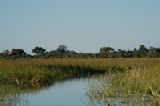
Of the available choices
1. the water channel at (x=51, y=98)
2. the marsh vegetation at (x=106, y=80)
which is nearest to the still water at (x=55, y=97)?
the water channel at (x=51, y=98)

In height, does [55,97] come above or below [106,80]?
below

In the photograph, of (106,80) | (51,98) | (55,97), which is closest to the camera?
(51,98)

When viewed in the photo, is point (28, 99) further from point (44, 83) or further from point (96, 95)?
point (44, 83)

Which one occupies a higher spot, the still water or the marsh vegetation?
the marsh vegetation

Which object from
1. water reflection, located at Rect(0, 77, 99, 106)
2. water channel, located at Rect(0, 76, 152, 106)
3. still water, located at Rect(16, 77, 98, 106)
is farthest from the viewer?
still water, located at Rect(16, 77, 98, 106)

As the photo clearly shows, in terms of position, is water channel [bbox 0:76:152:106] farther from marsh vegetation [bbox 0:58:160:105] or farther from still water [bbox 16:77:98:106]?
marsh vegetation [bbox 0:58:160:105]

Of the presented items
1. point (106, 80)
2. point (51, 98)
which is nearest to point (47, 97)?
point (51, 98)

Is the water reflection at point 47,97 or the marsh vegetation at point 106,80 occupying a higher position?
the marsh vegetation at point 106,80

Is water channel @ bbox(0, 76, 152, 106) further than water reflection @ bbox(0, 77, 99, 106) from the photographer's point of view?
No

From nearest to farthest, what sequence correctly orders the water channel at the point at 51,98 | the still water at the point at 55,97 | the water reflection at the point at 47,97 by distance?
the water channel at the point at 51,98, the water reflection at the point at 47,97, the still water at the point at 55,97

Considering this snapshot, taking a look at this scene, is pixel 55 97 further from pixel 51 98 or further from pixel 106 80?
pixel 106 80

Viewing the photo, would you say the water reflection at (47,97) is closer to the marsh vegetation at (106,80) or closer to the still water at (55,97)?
the still water at (55,97)

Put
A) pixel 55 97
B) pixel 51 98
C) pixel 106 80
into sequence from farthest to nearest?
pixel 106 80, pixel 55 97, pixel 51 98

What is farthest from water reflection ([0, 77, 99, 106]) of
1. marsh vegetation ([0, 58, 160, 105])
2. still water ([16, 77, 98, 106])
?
marsh vegetation ([0, 58, 160, 105])
